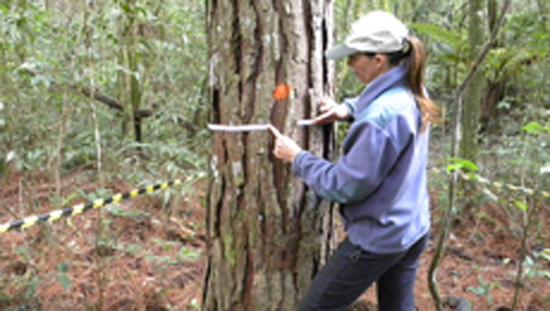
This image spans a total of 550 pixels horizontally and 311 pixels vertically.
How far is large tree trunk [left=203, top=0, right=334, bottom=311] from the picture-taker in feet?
7.00

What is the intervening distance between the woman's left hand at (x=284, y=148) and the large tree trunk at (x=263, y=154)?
61mm

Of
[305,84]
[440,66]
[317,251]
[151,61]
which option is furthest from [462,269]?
[440,66]

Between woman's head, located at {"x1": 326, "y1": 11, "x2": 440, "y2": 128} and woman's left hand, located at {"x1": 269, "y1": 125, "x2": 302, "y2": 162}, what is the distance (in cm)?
45

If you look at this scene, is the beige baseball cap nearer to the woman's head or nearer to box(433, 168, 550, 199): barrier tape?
the woman's head

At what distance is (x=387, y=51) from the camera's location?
195 cm

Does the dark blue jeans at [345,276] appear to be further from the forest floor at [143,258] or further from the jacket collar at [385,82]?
the forest floor at [143,258]

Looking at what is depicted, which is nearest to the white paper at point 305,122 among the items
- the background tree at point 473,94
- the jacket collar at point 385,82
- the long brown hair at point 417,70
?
the jacket collar at point 385,82

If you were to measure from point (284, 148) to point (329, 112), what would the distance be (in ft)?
1.08

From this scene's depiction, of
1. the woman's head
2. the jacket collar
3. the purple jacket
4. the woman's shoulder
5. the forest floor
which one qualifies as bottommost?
the forest floor

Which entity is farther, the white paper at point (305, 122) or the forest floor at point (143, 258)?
the forest floor at point (143, 258)

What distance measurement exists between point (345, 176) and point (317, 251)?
0.67 metres

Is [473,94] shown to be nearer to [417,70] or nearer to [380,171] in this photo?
[417,70]

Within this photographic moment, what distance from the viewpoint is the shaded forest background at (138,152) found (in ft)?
12.3

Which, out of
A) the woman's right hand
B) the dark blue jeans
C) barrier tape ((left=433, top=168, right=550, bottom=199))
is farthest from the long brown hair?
barrier tape ((left=433, top=168, right=550, bottom=199))
